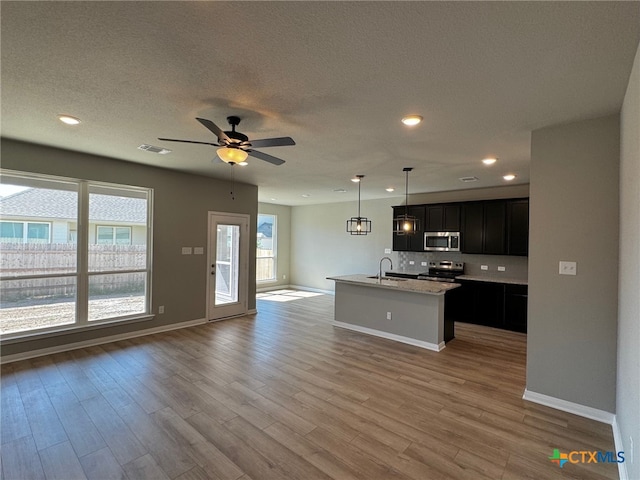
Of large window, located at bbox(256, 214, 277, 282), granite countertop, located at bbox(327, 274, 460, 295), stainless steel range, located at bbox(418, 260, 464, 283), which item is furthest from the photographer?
large window, located at bbox(256, 214, 277, 282)

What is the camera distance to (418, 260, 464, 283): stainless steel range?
6277 millimetres

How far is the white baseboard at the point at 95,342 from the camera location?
12.4 feet

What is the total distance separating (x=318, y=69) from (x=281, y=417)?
9.03 feet

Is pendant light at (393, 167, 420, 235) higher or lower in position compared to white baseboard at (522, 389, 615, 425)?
higher

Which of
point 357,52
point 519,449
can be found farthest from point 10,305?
point 519,449

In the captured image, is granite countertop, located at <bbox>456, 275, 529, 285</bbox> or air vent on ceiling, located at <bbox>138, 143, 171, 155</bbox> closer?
air vent on ceiling, located at <bbox>138, 143, 171, 155</bbox>

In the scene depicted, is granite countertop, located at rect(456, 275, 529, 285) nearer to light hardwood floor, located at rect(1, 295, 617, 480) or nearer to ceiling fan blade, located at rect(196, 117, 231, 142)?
light hardwood floor, located at rect(1, 295, 617, 480)

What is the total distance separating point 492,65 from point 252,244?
527cm

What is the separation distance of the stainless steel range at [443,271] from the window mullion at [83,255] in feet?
19.0

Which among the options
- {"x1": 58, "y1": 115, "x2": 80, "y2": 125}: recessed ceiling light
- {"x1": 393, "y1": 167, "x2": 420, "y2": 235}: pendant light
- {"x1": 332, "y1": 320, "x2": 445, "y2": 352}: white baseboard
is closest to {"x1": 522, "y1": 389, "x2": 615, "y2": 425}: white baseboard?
{"x1": 332, "y1": 320, "x2": 445, "y2": 352}: white baseboard

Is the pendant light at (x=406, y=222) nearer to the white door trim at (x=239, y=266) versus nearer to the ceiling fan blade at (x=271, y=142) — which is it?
the ceiling fan blade at (x=271, y=142)

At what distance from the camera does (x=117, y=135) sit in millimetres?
3426

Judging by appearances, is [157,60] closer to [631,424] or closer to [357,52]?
[357,52]

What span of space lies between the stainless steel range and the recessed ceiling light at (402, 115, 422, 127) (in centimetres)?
404
